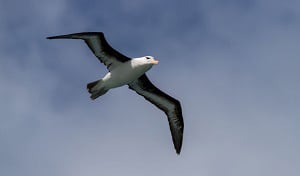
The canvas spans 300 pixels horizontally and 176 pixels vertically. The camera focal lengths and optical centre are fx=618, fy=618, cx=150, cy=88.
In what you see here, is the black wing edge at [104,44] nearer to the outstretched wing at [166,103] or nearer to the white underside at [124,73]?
the white underside at [124,73]

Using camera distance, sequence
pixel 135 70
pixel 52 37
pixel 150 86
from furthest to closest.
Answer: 1. pixel 150 86
2. pixel 135 70
3. pixel 52 37

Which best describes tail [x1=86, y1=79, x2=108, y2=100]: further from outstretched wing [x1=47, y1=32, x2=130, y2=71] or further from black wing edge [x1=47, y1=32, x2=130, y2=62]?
black wing edge [x1=47, y1=32, x2=130, y2=62]

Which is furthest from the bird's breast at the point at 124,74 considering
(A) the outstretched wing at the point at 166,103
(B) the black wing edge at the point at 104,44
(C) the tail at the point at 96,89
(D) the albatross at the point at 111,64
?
(A) the outstretched wing at the point at 166,103

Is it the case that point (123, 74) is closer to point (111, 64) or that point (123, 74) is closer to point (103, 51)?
point (111, 64)

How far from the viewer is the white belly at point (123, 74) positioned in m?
32.7

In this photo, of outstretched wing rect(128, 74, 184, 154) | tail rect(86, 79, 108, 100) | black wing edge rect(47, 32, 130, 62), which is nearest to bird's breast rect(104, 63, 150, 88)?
tail rect(86, 79, 108, 100)

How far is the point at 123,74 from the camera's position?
32844 mm

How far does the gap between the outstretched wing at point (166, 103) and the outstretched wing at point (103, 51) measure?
2597mm

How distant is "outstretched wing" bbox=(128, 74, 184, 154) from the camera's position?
1421 inches

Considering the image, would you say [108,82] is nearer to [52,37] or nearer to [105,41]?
[105,41]

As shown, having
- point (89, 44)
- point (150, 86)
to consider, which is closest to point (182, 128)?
point (150, 86)

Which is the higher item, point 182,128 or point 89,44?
point 89,44

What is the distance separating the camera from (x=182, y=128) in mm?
37438

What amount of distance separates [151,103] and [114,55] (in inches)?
198
